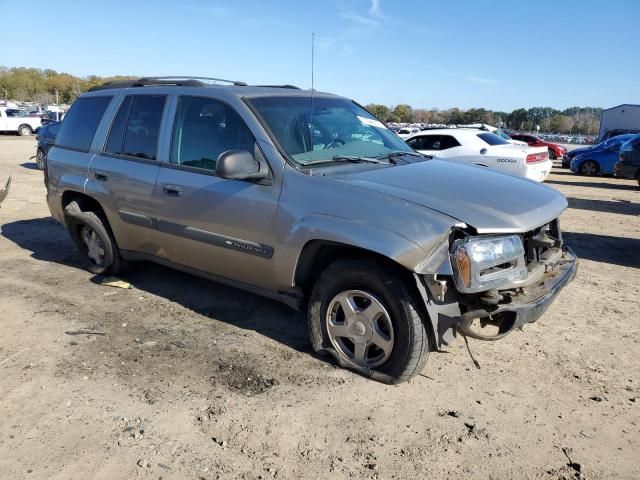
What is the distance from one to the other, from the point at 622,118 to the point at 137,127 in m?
41.8

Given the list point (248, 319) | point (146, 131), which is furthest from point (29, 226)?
point (248, 319)

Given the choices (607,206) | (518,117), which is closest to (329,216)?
(607,206)

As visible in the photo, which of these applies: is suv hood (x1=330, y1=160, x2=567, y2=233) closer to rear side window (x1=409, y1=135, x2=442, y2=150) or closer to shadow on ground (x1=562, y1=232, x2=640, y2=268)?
shadow on ground (x1=562, y1=232, x2=640, y2=268)

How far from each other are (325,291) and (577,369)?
1847mm

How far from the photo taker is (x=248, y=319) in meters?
4.60

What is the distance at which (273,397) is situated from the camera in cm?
337

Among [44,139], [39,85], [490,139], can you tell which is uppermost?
[39,85]

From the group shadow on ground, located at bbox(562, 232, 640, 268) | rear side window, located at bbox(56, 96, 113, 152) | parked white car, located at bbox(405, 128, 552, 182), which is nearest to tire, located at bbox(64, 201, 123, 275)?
rear side window, located at bbox(56, 96, 113, 152)

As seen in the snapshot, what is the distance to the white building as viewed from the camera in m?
37.5

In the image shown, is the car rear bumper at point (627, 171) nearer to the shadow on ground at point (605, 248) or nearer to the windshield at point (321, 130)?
the shadow on ground at point (605, 248)

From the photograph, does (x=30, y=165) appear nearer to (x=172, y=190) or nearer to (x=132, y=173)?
(x=132, y=173)

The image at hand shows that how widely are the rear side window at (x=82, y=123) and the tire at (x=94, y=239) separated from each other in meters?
0.63

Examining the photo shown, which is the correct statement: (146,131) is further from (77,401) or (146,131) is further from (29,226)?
(29,226)

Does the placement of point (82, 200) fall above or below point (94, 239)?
above
